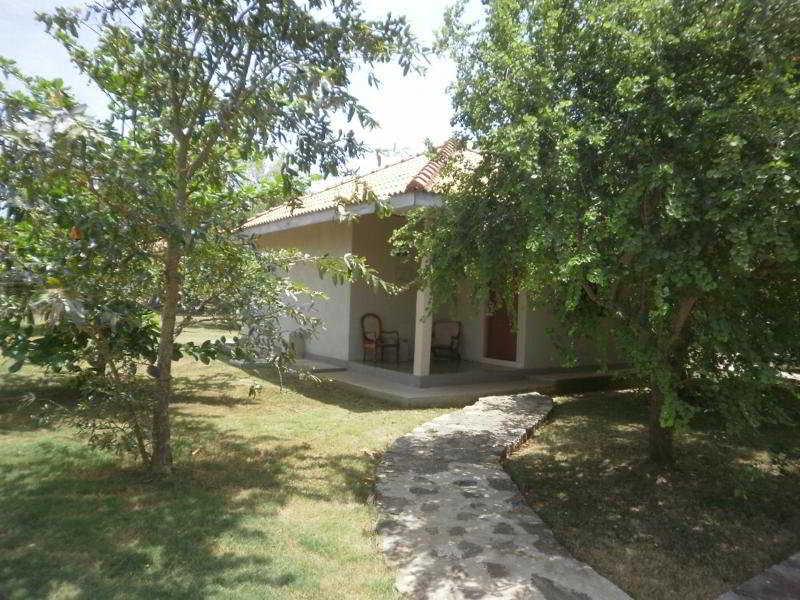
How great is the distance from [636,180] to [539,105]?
984 mm

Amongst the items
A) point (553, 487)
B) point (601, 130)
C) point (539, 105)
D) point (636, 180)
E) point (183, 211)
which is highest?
point (539, 105)

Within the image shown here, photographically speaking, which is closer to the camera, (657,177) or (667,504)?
(657,177)

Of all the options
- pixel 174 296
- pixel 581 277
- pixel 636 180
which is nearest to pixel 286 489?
pixel 174 296

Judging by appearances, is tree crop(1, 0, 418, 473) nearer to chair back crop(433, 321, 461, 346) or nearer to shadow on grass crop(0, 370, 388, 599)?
shadow on grass crop(0, 370, 388, 599)

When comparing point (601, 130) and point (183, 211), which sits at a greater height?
point (601, 130)

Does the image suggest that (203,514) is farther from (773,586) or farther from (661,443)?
(661,443)

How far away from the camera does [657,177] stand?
3717 millimetres

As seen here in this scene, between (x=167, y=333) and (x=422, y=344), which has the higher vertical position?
(x=167, y=333)

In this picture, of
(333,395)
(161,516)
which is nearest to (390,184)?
(333,395)

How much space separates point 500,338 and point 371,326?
273 cm

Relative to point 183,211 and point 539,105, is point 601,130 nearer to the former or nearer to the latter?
point 539,105

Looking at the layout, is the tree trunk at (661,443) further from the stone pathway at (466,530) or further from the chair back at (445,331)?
the chair back at (445,331)

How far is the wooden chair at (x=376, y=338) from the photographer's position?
1104 centimetres

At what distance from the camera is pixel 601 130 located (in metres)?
4.22
